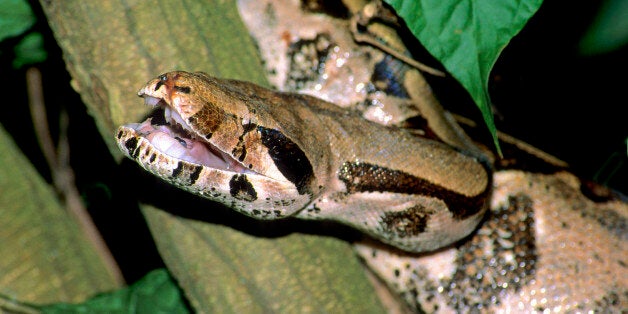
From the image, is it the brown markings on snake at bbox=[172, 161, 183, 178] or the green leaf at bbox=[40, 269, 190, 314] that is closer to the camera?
the brown markings on snake at bbox=[172, 161, 183, 178]

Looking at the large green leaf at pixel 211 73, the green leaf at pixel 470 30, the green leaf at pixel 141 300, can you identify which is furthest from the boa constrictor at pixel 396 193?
the green leaf at pixel 141 300

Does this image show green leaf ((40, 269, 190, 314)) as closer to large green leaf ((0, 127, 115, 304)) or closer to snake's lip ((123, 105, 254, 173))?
large green leaf ((0, 127, 115, 304))

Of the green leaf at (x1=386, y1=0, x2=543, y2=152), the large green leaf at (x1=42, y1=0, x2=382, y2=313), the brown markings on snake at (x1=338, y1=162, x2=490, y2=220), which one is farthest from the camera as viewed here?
the brown markings on snake at (x1=338, y1=162, x2=490, y2=220)

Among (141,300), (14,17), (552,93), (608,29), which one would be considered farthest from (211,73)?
(552,93)

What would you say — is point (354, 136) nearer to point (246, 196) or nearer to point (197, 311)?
point (246, 196)

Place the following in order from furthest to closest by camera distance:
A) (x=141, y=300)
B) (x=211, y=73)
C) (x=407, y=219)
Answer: (x=141, y=300) < (x=407, y=219) < (x=211, y=73)

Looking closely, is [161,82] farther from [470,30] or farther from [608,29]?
[608,29]

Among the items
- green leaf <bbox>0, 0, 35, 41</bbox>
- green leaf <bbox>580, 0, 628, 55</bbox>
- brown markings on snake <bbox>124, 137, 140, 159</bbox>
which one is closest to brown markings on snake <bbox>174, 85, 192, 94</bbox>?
brown markings on snake <bbox>124, 137, 140, 159</bbox>
